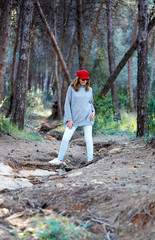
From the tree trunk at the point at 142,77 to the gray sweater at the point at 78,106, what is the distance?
2963 mm

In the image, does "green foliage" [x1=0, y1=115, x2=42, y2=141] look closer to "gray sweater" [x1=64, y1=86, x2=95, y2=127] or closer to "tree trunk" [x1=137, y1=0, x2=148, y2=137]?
"tree trunk" [x1=137, y1=0, x2=148, y2=137]

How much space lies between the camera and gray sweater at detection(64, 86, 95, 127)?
21.2 ft

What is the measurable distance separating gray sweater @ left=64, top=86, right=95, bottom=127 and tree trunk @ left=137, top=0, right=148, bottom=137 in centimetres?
296

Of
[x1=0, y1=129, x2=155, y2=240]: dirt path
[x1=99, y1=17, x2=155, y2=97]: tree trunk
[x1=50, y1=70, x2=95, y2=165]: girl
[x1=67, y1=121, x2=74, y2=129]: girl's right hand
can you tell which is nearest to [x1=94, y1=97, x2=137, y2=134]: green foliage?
[x1=99, y1=17, x2=155, y2=97]: tree trunk

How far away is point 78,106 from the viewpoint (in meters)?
6.48

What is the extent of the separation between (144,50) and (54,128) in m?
5.74

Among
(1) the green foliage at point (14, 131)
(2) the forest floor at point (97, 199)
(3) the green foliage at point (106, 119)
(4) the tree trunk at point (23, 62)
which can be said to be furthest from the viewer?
(3) the green foliage at point (106, 119)

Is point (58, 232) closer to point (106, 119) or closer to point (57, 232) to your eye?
point (57, 232)

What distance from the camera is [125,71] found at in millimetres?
32531

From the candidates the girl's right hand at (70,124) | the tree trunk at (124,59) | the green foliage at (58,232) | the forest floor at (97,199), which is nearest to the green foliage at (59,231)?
the green foliage at (58,232)

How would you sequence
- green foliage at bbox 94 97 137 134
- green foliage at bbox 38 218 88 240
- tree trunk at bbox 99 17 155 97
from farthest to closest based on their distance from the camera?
green foliage at bbox 94 97 137 134 < tree trunk at bbox 99 17 155 97 < green foliage at bbox 38 218 88 240

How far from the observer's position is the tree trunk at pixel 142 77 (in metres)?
9.05

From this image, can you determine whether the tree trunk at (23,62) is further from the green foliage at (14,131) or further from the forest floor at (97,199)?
the forest floor at (97,199)

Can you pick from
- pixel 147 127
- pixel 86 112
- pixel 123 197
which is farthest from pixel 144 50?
pixel 123 197
